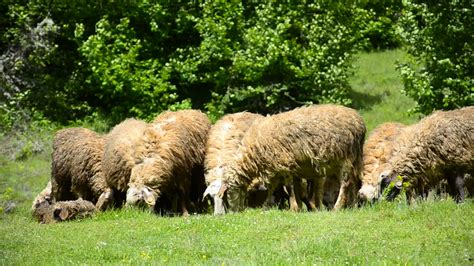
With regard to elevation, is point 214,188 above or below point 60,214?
above

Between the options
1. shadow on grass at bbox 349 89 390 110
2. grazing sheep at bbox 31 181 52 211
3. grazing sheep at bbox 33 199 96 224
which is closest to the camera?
grazing sheep at bbox 33 199 96 224

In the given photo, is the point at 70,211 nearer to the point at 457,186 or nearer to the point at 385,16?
the point at 457,186

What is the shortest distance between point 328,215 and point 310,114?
2860 millimetres

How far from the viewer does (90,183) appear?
16594 millimetres

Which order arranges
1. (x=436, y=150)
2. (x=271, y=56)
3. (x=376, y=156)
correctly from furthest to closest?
(x=271, y=56) < (x=376, y=156) < (x=436, y=150)

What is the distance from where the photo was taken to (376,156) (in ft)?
51.5

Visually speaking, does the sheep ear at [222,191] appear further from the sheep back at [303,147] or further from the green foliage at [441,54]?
the green foliage at [441,54]

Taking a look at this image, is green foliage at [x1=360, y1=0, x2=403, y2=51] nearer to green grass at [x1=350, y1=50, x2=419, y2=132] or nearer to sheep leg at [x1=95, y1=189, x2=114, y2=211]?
green grass at [x1=350, y1=50, x2=419, y2=132]

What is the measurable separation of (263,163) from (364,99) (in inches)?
447

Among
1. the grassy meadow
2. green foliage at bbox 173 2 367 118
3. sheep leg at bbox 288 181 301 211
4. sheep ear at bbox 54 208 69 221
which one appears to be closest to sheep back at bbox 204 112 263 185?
sheep leg at bbox 288 181 301 211

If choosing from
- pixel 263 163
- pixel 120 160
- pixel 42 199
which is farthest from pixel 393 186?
pixel 42 199

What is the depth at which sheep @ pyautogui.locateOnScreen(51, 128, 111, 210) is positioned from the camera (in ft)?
54.4

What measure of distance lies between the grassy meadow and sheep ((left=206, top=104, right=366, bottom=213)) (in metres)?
1.41

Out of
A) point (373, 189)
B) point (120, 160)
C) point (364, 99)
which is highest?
point (364, 99)
